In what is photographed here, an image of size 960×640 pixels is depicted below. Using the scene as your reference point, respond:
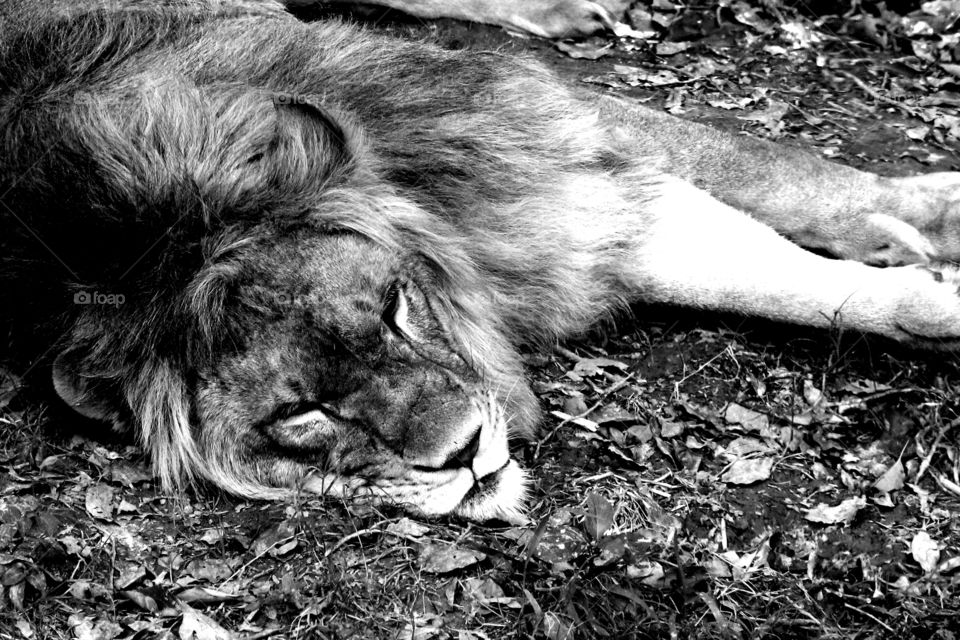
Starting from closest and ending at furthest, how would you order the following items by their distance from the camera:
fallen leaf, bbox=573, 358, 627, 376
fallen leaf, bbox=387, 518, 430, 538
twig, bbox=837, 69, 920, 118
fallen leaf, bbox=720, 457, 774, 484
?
fallen leaf, bbox=387, 518, 430, 538 < fallen leaf, bbox=720, 457, 774, 484 < fallen leaf, bbox=573, 358, 627, 376 < twig, bbox=837, 69, 920, 118

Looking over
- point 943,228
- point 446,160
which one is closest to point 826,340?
point 943,228

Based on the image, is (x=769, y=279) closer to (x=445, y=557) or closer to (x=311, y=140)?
(x=445, y=557)

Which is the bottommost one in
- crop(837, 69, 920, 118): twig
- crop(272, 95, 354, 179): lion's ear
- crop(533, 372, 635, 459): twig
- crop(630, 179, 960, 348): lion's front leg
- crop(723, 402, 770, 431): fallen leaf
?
crop(723, 402, 770, 431): fallen leaf

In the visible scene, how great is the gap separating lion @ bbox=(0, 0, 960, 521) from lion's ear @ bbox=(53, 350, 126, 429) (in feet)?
0.04

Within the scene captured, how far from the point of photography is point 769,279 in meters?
4.12

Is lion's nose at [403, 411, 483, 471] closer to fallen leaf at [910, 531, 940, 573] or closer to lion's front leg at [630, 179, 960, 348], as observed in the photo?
lion's front leg at [630, 179, 960, 348]

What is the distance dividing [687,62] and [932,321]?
2.94 meters

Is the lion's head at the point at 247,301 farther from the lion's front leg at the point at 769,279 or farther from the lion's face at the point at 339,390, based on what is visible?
the lion's front leg at the point at 769,279

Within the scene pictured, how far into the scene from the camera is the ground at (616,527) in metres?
3.24

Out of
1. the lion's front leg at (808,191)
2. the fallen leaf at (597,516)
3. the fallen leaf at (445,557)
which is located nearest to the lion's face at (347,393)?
the fallen leaf at (445,557)

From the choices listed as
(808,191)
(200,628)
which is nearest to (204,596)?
(200,628)

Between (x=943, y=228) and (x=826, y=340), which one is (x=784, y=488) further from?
(x=943, y=228)

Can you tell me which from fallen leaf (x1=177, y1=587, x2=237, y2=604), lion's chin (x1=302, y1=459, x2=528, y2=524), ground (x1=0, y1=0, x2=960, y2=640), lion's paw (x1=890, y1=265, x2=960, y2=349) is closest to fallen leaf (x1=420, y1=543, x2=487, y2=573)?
ground (x1=0, y1=0, x2=960, y2=640)

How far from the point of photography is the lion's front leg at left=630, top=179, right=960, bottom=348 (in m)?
3.92
